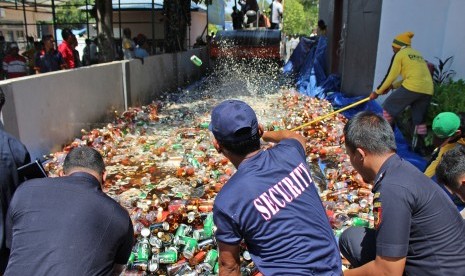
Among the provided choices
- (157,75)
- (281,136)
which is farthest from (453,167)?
(157,75)

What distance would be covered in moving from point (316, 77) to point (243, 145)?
1066cm

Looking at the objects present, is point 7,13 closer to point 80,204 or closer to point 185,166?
point 185,166

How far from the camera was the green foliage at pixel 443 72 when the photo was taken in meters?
7.45

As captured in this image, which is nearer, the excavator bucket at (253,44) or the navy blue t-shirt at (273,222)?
the navy blue t-shirt at (273,222)

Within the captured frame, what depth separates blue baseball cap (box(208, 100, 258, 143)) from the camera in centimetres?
190

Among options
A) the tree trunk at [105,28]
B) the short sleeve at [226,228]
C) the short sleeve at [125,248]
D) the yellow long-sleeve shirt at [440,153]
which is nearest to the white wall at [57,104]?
the tree trunk at [105,28]

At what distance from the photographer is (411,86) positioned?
6137 millimetres

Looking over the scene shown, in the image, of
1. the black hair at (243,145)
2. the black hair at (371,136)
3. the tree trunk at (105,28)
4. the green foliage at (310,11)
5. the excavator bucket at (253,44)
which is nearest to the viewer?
the black hair at (243,145)

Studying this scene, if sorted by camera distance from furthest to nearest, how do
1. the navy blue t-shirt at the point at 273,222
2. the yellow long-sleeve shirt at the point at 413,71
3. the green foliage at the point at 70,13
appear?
the green foliage at the point at 70,13
the yellow long-sleeve shirt at the point at 413,71
the navy blue t-shirt at the point at 273,222

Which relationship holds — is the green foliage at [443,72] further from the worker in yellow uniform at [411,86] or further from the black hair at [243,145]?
the black hair at [243,145]

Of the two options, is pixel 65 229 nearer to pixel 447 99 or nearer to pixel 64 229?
pixel 64 229

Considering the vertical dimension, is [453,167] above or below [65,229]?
above

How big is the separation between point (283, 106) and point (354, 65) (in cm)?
205

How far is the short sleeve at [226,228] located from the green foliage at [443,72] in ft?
22.5
